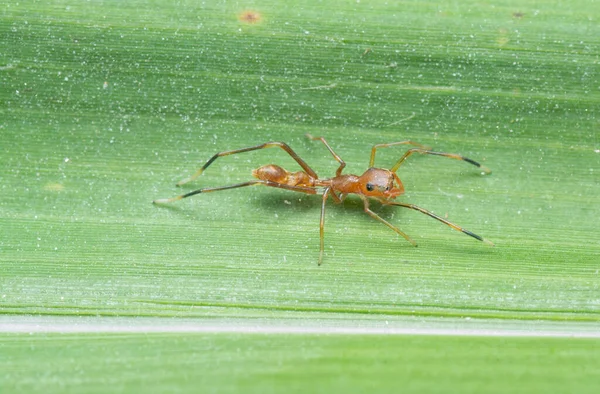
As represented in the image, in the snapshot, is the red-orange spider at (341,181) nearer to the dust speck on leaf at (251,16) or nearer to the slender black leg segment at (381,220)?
the slender black leg segment at (381,220)

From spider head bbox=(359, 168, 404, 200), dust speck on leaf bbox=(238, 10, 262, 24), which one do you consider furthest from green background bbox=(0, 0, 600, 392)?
spider head bbox=(359, 168, 404, 200)

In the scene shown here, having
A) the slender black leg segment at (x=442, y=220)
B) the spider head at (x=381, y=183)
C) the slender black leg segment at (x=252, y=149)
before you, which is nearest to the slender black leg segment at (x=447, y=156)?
the spider head at (x=381, y=183)

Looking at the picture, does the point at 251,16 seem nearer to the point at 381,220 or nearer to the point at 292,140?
the point at 292,140

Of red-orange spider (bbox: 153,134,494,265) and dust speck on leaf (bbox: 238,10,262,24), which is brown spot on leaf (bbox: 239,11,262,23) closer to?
dust speck on leaf (bbox: 238,10,262,24)

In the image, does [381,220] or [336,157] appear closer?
[381,220]

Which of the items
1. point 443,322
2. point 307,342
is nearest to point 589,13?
point 443,322

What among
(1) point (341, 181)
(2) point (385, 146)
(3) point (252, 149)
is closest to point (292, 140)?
(3) point (252, 149)
